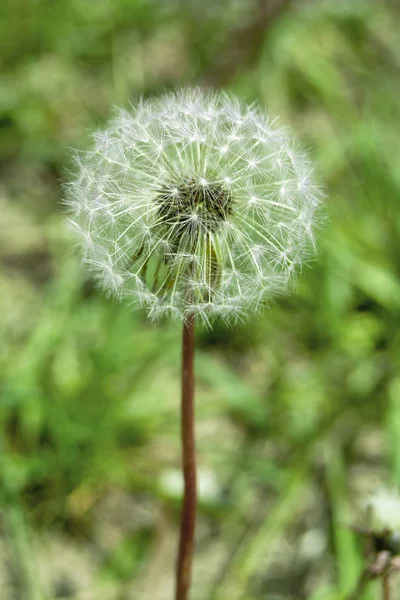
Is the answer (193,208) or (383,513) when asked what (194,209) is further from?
(383,513)

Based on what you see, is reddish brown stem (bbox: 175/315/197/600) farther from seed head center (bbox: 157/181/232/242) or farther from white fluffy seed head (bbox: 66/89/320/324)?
seed head center (bbox: 157/181/232/242)

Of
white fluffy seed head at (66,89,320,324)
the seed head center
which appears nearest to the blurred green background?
white fluffy seed head at (66,89,320,324)

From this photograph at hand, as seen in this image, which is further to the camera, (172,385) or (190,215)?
(172,385)

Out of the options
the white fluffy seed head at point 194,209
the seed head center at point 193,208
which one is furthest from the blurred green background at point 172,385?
the seed head center at point 193,208

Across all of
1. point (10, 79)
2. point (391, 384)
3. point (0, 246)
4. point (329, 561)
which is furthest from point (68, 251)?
point (329, 561)

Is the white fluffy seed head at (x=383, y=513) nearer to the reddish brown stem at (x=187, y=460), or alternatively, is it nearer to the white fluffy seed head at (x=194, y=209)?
the reddish brown stem at (x=187, y=460)

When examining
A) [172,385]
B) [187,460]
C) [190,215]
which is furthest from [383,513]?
[172,385]
